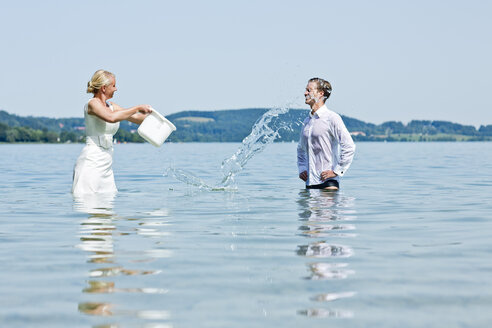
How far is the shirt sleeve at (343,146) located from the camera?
1163 centimetres

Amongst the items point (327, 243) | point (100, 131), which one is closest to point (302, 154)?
point (100, 131)

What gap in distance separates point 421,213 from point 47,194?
7.43m

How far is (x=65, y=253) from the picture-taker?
696 cm

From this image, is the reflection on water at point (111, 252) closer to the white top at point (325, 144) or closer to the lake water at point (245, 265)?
the lake water at point (245, 265)

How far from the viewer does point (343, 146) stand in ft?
38.3

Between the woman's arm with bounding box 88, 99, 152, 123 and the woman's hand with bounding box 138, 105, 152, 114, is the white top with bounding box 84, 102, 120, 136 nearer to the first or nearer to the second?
the woman's arm with bounding box 88, 99, 152, 123

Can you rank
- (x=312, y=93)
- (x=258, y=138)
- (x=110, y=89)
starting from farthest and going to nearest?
(x=258, y=138) < (x=312, y=93) < (x=110, y=89)

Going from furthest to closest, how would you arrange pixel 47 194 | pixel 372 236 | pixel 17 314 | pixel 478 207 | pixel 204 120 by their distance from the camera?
pixel 204 120, pixel 47 194, pixel 478 207, pixel 372 236, pixel 17 314

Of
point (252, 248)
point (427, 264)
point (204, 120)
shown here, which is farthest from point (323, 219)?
point (204, 120)

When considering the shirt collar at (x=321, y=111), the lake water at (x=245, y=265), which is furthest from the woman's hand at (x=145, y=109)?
the shirt collar at (x=321, y=111)

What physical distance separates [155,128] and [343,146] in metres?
2.82

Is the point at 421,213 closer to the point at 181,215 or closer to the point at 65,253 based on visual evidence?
the point at 181,215

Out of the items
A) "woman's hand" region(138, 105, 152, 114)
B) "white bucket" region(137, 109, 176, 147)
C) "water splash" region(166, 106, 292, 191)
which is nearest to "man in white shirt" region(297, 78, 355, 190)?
"water splash" region(166, 106, 292, 191)

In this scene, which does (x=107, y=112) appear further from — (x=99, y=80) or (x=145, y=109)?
(x=145, y=109)
